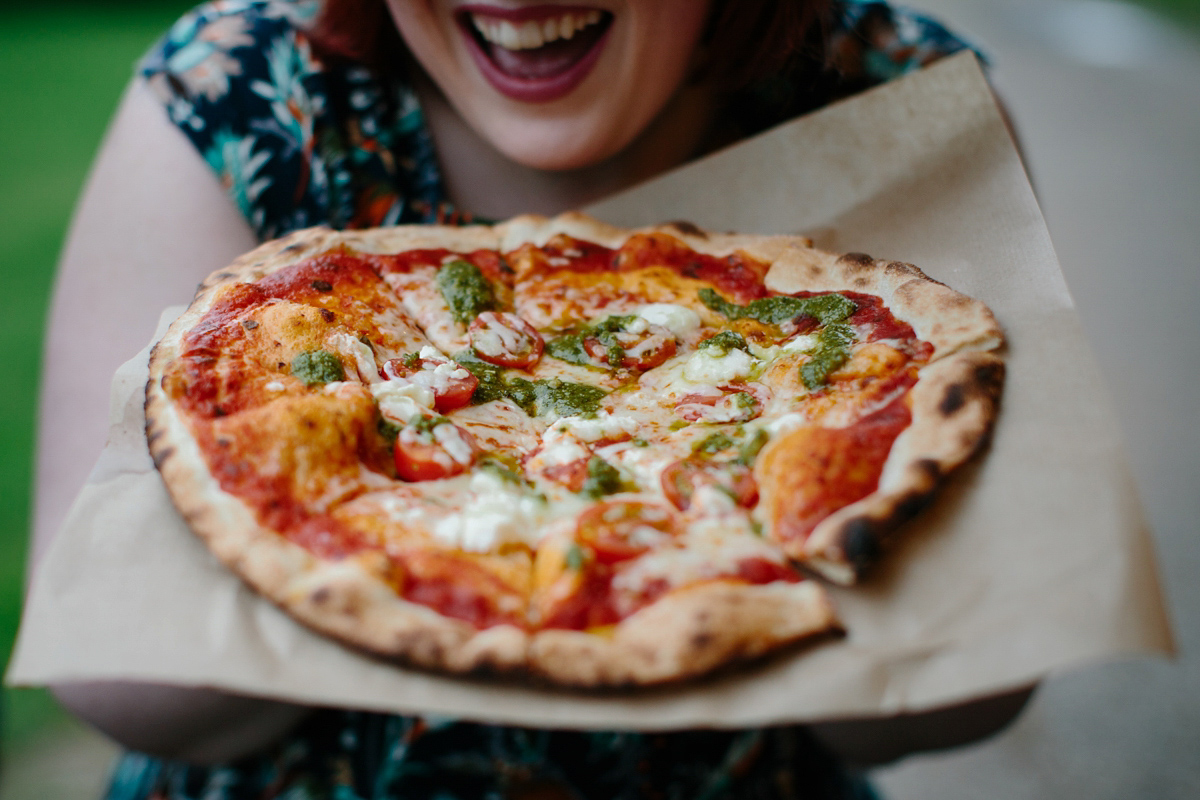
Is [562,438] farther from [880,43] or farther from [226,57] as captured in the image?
[880,43]

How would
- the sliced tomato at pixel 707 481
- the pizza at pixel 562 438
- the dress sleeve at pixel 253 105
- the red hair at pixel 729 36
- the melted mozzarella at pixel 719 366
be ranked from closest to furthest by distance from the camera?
the pizza at pixel 562 438 < the sliced tomato at pixel 707 481 < the melted mozzarella at pixel 719 366 < the dress sleeve at pixel 253 105 < the red hair at pixel 729 36

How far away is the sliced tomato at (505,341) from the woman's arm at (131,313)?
0.92 meters

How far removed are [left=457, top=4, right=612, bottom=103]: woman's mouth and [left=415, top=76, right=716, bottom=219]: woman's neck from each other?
0.49 m

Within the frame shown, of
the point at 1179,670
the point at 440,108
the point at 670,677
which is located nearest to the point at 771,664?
the point at 670,677

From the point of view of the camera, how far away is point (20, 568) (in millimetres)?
4945

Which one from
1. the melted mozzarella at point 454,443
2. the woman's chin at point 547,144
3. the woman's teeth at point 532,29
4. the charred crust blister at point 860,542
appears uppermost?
the woman's teeth at point 532,29

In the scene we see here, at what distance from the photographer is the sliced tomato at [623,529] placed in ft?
6.01

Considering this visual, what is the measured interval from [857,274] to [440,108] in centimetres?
166

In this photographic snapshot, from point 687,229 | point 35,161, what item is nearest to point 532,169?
point 687,229

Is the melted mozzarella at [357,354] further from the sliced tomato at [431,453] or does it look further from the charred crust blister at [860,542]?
the charred crust blister at [860,542]

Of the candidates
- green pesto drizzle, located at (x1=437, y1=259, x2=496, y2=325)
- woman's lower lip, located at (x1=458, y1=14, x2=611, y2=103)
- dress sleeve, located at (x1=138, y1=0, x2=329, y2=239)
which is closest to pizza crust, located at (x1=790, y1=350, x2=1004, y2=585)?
green pesto drizzle, located at (x1=437, y1=259, x2=496, y2=325)

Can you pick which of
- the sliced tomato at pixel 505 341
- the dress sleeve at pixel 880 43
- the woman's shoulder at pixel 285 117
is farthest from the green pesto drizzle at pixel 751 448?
the dress sleeve at pixel 880 43

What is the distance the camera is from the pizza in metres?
1.70

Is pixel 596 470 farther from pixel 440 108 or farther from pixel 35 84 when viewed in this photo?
pixel 35 84
